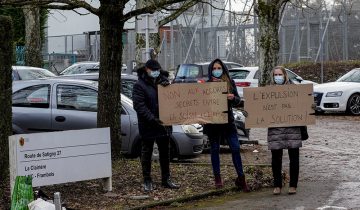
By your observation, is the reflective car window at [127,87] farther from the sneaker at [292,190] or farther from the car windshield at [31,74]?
the car windshield at [31,74]

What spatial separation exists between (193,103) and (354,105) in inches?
566

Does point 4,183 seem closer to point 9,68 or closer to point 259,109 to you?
point 9,68

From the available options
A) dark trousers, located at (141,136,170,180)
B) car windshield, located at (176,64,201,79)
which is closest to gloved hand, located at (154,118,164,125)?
dark trousers, located at (141,136,170,180)

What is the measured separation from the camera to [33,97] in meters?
13.8

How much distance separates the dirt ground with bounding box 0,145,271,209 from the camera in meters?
9.64

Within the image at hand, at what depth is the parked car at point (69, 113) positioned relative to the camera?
1325 cm

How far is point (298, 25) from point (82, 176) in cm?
2805

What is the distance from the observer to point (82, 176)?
9.62 m

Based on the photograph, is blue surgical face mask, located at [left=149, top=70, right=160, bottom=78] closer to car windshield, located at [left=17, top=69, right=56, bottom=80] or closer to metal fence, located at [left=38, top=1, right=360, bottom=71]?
car windshield, located at [left=17, top=69, right=56, bottom=80]

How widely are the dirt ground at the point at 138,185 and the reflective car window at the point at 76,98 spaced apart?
149 cm

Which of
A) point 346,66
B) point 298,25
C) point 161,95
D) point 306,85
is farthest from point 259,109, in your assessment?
point 298,25

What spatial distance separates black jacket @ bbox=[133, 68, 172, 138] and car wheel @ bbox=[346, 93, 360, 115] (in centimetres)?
1447

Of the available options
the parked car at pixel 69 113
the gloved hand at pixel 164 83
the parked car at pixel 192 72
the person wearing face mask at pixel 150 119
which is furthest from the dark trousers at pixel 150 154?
the parked car at pixel 192 72

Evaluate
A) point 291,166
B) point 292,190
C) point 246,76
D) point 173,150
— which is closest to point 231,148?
point 291,166
